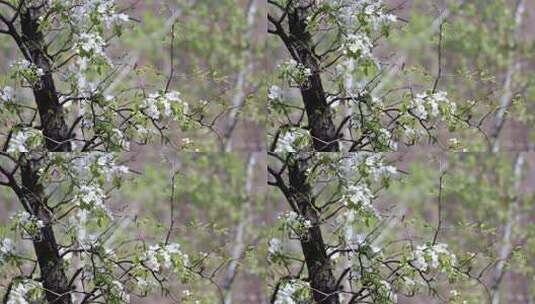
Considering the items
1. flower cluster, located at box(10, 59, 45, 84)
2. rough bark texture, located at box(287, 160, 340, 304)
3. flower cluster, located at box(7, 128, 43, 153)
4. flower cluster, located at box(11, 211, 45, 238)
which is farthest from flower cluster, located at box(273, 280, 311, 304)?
flower cluster, located at box(10, 59, 45, 84)

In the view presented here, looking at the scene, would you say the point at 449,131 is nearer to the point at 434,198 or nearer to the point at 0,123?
the point at 434,198

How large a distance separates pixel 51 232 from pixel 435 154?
4.51ft

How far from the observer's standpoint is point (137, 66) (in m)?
2.89

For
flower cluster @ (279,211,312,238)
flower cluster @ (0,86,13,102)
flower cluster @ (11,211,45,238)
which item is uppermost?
flower cluster @ (0,86,13,102)

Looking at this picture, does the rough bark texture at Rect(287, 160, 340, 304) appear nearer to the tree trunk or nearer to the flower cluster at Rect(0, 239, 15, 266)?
the tree trunk

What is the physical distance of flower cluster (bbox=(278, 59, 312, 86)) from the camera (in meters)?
2.82

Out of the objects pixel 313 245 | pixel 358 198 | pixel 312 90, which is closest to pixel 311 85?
pixel 312 90

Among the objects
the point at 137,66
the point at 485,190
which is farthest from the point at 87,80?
the point at 485,190

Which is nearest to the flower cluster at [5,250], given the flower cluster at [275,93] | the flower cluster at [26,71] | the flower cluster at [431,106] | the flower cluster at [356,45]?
the flower cluster at [26,71]

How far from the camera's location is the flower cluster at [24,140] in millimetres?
2783

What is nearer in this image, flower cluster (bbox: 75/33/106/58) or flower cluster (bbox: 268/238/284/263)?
flower cluster (bbox: 75/33/106/58)

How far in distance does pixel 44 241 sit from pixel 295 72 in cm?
104

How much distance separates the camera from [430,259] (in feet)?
9.56

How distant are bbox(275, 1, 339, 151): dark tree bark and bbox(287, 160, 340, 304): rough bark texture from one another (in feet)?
0.43
